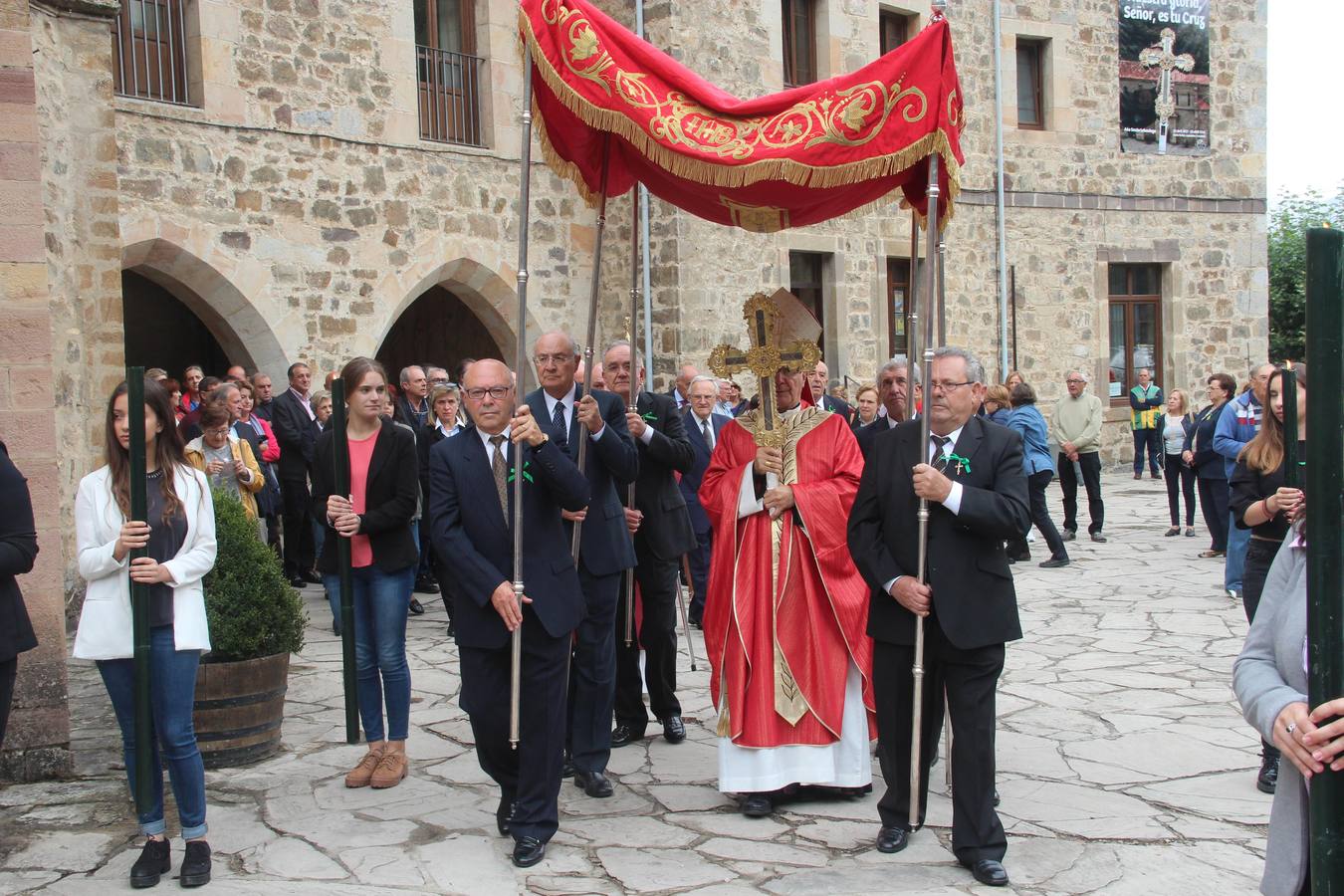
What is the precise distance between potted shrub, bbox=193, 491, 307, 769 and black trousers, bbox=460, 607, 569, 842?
1434mm

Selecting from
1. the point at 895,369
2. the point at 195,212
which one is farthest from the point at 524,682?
the point at 195,212

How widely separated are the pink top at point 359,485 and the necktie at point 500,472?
1004mm

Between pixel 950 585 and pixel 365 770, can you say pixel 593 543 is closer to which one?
pixel 365 770

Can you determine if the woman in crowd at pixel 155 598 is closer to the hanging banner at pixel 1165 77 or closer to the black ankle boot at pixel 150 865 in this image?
the black ankle boot at pixel 150 865

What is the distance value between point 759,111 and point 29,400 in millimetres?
3373

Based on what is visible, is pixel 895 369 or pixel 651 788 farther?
pixel 895 369

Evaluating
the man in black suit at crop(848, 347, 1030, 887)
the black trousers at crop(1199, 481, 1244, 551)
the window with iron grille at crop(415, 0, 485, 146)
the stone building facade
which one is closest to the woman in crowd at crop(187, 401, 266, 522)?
the stone building facade

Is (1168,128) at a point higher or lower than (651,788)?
higher

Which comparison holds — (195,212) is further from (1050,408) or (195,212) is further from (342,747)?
(1050,408)

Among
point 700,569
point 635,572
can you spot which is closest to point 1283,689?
point 635,572

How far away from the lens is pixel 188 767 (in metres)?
4.62

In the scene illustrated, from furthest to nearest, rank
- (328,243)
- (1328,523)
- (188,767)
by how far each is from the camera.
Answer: (328,243)
(188,767)
(1328,523)

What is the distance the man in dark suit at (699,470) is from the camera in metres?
9.17

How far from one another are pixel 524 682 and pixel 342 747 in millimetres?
1919
